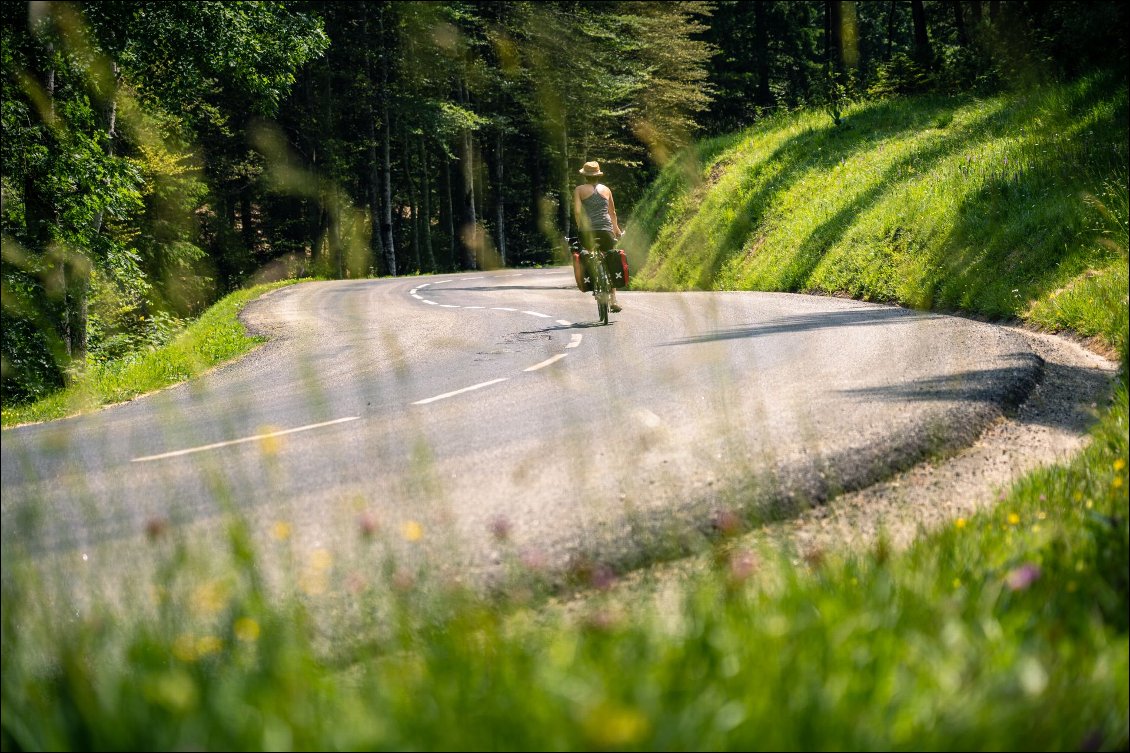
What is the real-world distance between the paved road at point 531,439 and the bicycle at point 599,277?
233 centimetres

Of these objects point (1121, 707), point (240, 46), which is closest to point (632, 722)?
point (1121, 707)

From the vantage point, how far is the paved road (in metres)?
4.47

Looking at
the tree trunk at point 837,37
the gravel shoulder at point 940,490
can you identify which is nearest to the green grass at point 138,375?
the gravel shoulder at point 940,490

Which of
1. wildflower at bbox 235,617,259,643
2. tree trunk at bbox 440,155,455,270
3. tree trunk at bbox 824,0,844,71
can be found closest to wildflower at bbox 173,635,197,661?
wildflower at bbox 235,617,259,643

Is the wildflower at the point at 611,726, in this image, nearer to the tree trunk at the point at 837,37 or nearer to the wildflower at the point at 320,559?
the wildflower at the point at 320,559

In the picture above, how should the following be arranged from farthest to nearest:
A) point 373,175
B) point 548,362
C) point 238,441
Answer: point 373,175 < point 548,362 < point 238,441

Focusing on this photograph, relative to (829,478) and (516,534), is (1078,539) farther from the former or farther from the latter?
(516,534)

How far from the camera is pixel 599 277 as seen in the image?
572 inches

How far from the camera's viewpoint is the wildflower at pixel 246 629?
8.39 feet

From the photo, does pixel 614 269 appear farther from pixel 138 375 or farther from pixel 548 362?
pixel 138 375

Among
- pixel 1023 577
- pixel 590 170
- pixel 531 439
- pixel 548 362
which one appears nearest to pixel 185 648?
pixel 1023 577

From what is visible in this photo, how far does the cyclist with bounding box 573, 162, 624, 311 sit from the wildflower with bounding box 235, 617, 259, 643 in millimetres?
11996

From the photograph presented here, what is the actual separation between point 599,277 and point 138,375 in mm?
6224

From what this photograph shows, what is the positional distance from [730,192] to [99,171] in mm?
17054
